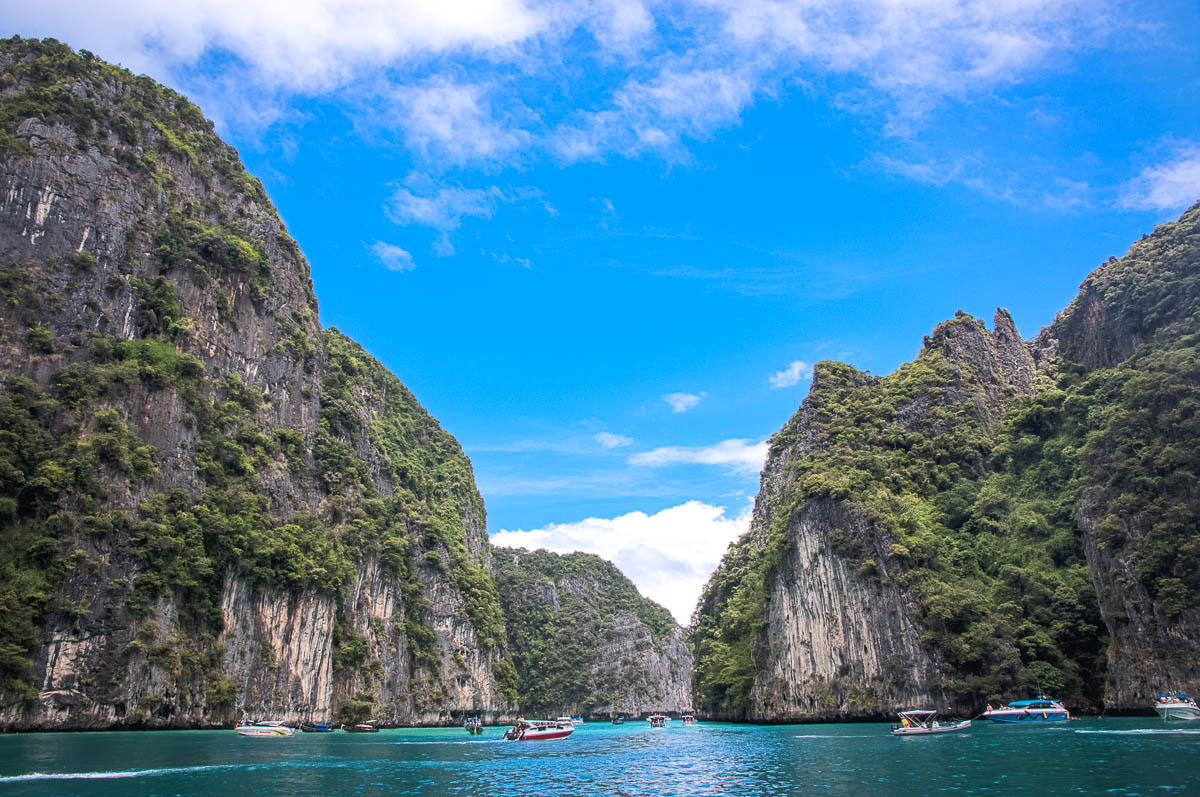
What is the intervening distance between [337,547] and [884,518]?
170ft

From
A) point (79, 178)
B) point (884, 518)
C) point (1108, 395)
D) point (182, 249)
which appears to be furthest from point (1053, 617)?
point (79, 178)

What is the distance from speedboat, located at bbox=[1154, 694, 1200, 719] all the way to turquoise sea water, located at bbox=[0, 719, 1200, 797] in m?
0.73

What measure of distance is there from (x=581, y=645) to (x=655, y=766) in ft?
373

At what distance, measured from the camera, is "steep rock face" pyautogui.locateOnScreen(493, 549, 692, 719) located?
13712 cm

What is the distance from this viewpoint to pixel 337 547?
74.2m

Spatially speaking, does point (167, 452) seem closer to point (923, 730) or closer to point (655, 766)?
point (655, 766)

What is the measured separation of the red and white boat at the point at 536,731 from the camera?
58.5m

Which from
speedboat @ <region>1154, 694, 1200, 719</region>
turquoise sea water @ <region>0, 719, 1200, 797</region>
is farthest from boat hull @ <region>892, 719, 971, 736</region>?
speedboat @ <region>1154, 694, 1200, 719</region>

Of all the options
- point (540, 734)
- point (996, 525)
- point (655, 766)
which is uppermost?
point (996, 525)

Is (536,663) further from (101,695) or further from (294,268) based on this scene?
(101,695)

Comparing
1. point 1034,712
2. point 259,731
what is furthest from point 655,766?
point 259,731

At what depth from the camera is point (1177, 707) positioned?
3853 centimetres

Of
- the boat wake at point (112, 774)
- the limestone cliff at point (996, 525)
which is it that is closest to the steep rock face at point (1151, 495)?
the limestone cliff at point (996, 525)

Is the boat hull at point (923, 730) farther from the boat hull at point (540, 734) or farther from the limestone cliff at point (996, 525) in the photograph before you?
the boat hull at point (540, 734)
